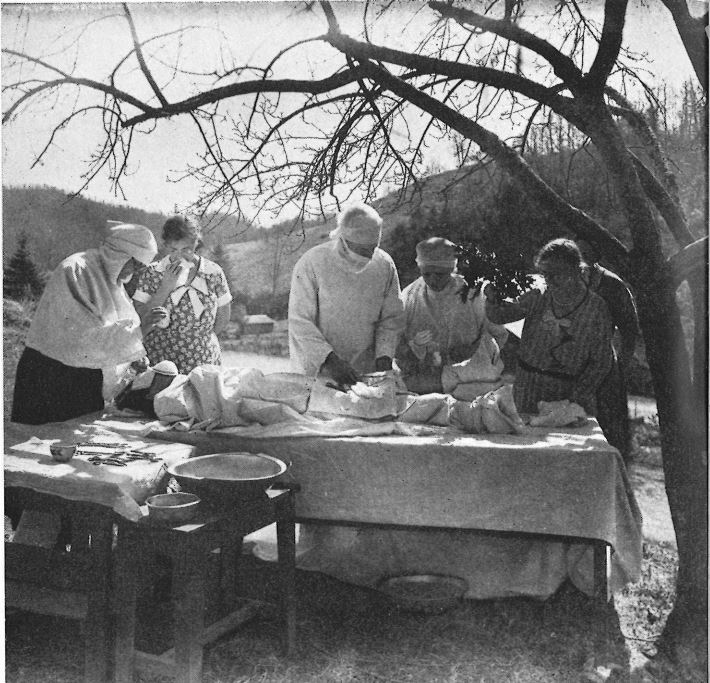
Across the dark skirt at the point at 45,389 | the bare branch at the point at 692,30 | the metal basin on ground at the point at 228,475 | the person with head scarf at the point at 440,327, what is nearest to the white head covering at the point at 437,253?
the person with head scarf at the point at 440,327

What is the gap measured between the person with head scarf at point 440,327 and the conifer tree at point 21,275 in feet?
6.75

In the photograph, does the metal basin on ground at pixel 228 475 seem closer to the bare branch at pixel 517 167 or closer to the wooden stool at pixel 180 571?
the wooden stool at pixel 180 571

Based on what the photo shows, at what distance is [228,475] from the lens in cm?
309

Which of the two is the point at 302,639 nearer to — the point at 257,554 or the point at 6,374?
the point at 257,554

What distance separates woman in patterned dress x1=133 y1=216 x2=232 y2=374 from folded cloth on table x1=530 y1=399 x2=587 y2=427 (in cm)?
227

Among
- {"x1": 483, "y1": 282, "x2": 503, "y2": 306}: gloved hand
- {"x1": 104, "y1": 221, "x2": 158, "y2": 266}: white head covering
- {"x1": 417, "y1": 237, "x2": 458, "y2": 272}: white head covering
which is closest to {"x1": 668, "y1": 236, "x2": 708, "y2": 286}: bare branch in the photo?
{"x1": 483, "y1": 282, "x2": 503, "y2": 306}: gloved hand

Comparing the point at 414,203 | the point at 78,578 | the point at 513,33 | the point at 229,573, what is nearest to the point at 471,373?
the point at 414,203

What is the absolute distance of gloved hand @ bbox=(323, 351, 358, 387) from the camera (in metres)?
3.78

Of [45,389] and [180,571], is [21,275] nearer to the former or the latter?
[45,389]

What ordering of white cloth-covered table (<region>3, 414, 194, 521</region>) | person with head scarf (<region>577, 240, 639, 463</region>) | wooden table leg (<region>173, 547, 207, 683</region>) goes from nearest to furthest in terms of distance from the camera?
1. wooden table leg (<region>173, 547, 207, 683</region>)
2. white cloth-covered table (<region>3, 414, 194, 521</region>)
3. person with head scarf (<region>577, 240, 639, 463</region>)

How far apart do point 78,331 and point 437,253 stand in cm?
193

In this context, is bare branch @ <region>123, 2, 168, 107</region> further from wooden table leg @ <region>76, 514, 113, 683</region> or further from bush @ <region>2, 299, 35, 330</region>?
wooden table leg @ <region>76, 514, 113, 683</region>

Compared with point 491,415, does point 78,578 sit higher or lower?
lower

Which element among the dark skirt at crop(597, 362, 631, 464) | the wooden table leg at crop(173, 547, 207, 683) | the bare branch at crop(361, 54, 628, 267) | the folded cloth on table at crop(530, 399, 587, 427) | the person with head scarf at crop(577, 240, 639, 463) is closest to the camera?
the wooden table leg at crop(173, 547, 207, 683)
